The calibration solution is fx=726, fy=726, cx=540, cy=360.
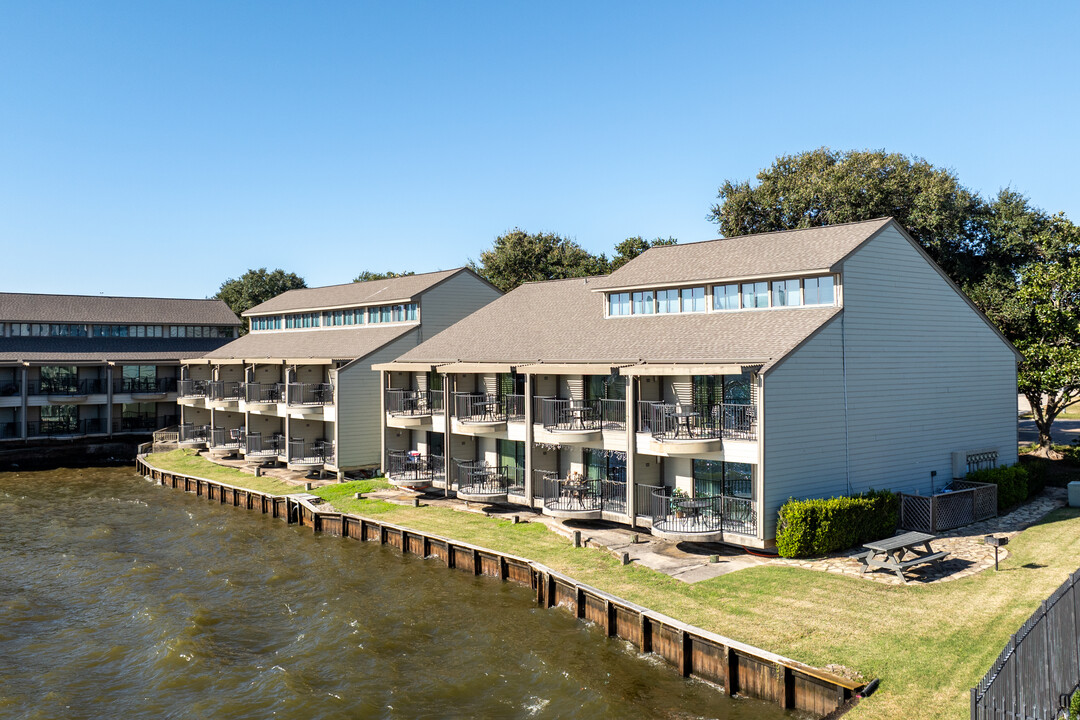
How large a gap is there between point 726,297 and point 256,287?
3206 inches

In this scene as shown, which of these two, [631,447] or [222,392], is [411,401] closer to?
[631,447]

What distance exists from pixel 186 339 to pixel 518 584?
50.3 meters

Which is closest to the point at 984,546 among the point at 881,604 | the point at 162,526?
the point at 881,604

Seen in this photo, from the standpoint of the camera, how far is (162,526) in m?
34.1

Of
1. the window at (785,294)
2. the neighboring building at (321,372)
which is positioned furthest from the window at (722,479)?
the neighboring building at (321,372)

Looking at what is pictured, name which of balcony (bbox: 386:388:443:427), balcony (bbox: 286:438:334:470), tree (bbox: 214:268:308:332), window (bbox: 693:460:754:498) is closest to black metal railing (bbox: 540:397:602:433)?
window (bbox: 693:460:754:498)

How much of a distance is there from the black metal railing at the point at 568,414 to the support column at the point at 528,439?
61 cm

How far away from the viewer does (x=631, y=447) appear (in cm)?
2588

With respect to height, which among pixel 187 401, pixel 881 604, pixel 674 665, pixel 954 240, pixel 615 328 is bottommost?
pixel 674 665

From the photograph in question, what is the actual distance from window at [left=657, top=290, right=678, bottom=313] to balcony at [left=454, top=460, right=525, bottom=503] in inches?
370

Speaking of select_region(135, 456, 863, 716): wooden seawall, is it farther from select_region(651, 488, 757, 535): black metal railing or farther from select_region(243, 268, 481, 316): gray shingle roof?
select_region(243, 268, 481, 316): gray shingle roof

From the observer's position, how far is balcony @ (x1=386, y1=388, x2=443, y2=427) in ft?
118

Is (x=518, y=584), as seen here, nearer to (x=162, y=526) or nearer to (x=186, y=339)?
(x=162, y=526)

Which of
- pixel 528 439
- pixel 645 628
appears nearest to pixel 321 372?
pixel 528 439
